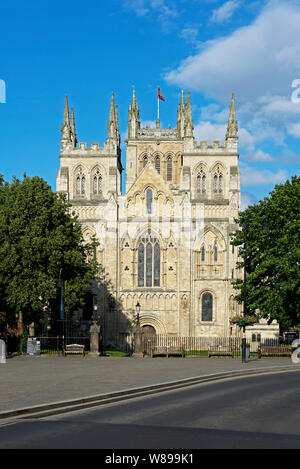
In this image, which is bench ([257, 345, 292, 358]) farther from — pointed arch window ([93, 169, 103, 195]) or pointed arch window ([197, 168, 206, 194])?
pointed arch window ([93, 169, 103, 195])

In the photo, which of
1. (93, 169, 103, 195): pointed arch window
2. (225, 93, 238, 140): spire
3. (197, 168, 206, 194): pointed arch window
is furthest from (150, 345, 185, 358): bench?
(225, 93, 238, 140): spire

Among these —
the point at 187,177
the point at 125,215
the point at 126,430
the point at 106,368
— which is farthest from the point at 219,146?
the point at 126,430

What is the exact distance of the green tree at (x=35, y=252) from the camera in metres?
Result: 38.0

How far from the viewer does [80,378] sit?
21.3 meters

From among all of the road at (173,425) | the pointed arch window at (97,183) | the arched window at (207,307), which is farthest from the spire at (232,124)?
the road at (173,425)

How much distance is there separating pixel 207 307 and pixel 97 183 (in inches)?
687

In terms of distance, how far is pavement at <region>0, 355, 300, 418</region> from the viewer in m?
15.5

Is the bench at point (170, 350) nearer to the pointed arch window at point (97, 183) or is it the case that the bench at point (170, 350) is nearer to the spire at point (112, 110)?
the pointed arch window at point (97, 183)

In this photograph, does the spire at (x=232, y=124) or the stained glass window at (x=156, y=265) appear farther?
the spire at (x=232, y=124)

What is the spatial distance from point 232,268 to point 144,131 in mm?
25646

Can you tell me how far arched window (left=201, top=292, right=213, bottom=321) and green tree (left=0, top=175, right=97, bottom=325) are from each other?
62.7ft

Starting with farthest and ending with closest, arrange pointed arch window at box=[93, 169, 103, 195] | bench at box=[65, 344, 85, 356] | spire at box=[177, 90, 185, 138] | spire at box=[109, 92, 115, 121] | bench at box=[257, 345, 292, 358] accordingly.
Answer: spire at box=[177, 90, 185, 138] → spire at box=[109, 92, 115, 121] → pointed arch window at box=[93, 169, 103, 195] → bench at box=[257, 345, 292, 358] → bench at box=[65, 344, 85, 356]

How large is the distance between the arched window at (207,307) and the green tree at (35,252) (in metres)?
19.1

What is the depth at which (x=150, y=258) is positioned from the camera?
58969 mm
